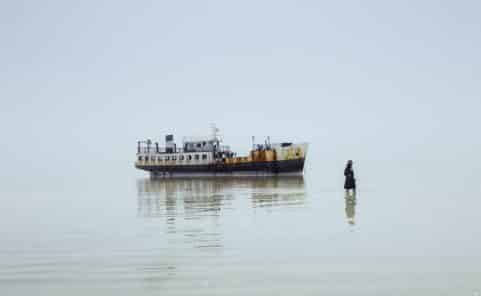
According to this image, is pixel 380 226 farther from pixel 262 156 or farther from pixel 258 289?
pixel 262 156

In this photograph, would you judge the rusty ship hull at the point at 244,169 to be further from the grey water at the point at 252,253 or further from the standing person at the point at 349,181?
the grey water at the point at 252,253

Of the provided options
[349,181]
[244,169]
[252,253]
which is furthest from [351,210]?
[244,169]

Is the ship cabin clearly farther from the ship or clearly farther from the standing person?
the standing person

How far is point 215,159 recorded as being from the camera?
7388cm

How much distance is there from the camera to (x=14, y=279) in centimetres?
1148

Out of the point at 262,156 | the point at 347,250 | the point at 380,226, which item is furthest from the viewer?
the point at 262,156

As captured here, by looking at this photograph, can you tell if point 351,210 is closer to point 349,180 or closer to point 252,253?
point 252,253

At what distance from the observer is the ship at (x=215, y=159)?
230 ft

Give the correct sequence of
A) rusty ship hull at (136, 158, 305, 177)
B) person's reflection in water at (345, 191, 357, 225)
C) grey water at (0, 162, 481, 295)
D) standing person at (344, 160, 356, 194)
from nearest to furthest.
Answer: grey water at (0, 162, 481, 295)
person's reflection in water at (345, 191, 357, 225)
standing person at (344, 160, 356, 194)
rusty ship hull at (136, 158, 305, 177)

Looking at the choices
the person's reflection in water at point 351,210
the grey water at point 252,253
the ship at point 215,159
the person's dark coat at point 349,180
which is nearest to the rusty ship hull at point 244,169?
the ship at point 215,159

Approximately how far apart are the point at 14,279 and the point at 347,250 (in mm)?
6868

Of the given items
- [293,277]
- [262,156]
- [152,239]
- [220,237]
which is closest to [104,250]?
[152,239]

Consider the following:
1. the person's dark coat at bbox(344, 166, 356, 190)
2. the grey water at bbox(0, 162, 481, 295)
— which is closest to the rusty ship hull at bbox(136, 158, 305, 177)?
the person's dark coat at bbox(344, 166, 356, 190)

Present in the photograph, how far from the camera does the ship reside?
70125 mm
